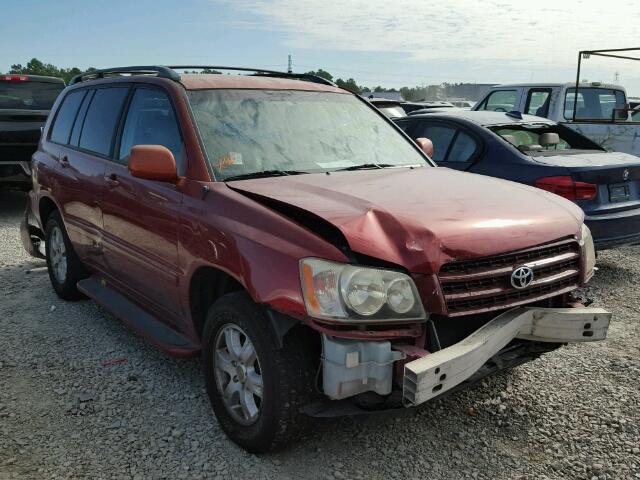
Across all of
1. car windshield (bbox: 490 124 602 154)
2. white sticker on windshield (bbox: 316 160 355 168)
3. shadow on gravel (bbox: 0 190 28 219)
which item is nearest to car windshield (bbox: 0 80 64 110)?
shadow on gravel (bbox: 0 190 28 219)

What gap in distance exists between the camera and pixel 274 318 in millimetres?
2779

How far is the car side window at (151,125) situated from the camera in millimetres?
3607

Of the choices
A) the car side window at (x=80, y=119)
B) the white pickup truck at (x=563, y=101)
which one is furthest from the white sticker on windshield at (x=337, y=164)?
the white pickup truck at (x=563, y=101)

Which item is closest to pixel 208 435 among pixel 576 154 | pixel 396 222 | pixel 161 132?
pixel 396 222

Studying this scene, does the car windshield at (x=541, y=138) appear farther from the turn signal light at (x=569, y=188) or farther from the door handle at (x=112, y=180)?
the door handle at (x=112, y=180)

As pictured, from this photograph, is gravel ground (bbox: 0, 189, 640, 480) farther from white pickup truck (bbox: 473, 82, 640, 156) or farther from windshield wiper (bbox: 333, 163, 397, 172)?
white pickup truck (bbox: 473, 82, 640, 156)

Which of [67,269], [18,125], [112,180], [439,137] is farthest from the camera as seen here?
[18,125]

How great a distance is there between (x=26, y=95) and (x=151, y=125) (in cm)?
686

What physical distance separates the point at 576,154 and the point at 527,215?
3515 millimetres

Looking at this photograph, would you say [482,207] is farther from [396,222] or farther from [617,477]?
[617,477]

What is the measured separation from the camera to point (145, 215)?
373 centimetres

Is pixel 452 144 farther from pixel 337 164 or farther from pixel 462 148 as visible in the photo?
pixel 337 164

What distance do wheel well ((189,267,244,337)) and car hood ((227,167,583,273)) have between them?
1.63ft

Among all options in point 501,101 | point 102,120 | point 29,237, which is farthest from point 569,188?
point 501,101
